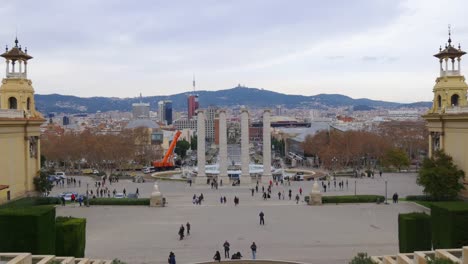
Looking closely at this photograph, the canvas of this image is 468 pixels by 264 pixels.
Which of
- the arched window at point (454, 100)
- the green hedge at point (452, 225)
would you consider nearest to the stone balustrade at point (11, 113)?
the green hedge at point (452, 225)

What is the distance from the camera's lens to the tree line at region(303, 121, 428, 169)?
238ft

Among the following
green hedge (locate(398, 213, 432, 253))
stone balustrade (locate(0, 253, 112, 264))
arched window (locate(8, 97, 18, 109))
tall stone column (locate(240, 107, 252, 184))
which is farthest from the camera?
tall stone column (locate(240, 107, 252, 184))

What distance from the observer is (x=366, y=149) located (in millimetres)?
80688

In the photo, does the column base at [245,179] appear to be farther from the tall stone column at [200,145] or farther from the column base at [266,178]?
the tall stone column at [200,145]

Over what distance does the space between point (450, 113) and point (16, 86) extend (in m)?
35.8

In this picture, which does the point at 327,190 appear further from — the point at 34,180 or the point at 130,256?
the point at 130,256

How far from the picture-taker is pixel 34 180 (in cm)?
4488

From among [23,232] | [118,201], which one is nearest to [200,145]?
[118,201]

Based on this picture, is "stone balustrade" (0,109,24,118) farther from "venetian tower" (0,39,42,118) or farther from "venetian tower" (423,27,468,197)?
"venetian tower" (423,27,468,197)

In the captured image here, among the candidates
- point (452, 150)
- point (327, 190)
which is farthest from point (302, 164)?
point (452, 150)

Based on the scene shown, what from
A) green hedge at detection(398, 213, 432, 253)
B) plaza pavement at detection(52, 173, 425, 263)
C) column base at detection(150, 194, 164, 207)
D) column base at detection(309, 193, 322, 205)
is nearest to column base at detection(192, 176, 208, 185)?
plaza pavement at detection(52, 173, 425, 263)

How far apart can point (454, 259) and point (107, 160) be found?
65.2m

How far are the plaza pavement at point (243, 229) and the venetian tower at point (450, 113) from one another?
5531 mm

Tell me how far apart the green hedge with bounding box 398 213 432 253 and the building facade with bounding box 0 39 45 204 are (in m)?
27.6
